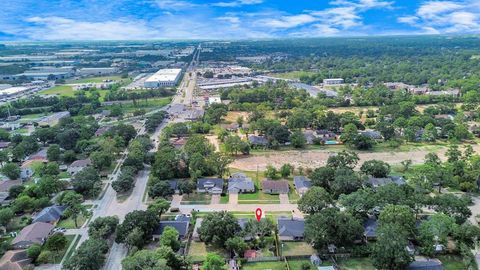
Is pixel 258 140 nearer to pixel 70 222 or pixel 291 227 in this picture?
pixel 291 227

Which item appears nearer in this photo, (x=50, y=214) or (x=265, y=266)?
(x=265, y=266)

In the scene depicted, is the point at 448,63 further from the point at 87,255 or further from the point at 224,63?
the point at 87,255

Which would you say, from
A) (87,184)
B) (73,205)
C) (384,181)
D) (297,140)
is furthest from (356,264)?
(87,184)

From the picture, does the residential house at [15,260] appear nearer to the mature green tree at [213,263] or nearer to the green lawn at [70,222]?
the green lawn at [70,222]

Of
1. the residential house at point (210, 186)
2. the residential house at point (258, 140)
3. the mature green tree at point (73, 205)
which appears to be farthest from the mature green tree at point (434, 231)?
the mature green tree at point (73, 205)

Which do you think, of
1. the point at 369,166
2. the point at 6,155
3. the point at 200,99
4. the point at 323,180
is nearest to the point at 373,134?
the point at 369,166
